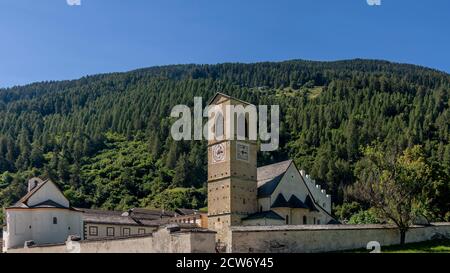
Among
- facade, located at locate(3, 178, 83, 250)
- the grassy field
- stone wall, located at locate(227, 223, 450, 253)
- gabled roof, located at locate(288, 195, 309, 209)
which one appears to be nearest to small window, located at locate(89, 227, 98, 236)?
facade, located at locate(3, 178, 83, 250)

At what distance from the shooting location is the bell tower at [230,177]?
6194cm

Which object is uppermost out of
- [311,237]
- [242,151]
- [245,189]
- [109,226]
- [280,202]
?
[242,151]

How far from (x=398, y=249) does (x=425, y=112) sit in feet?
500

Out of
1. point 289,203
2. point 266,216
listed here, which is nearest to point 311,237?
point 266,216

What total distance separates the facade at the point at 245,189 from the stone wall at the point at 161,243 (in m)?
19.8

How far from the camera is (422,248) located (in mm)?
47969

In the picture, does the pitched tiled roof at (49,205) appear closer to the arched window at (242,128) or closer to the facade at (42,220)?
the facade at (42,220)

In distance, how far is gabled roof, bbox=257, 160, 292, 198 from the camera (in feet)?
210

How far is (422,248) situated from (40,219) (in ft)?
126

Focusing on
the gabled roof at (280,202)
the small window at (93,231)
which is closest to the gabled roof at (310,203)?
the gabled roof at (280,202)

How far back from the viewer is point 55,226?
62625 mm

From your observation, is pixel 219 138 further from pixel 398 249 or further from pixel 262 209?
pixel 398 249

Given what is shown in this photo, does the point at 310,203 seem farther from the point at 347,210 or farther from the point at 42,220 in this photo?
the point at 347,210
